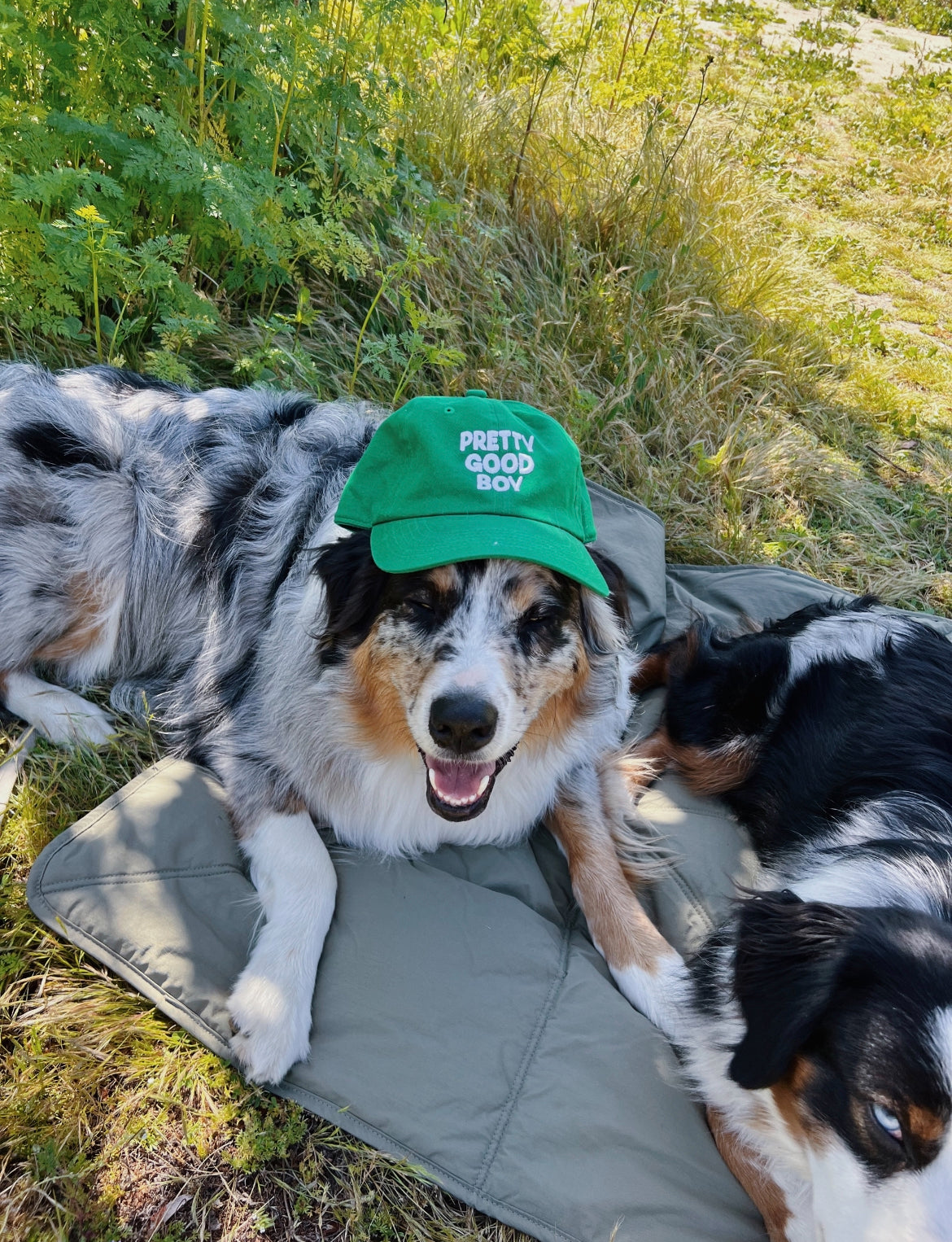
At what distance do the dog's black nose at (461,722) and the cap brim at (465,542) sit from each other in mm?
368

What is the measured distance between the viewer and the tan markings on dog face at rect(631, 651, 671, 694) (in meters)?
3.96

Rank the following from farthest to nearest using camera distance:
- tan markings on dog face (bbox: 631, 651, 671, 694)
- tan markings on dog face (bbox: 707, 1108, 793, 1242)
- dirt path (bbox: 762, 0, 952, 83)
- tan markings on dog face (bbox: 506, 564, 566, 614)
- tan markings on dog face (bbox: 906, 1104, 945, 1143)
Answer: dirt path (bbox: 762, 0, 952, 83) < tan markings on dog face (bbox: 631, 651, 671, 694) < tan markings on dog face (bbox: 506, 564, 566, 614) < tan markings on dog face (bbox: 707, 1108, 793, 1242) < tan markings on dog face (bbox: 906, 1104, 945, 1143)

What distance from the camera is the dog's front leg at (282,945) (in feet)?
7.91

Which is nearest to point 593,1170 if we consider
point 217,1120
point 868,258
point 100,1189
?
point 217,1120

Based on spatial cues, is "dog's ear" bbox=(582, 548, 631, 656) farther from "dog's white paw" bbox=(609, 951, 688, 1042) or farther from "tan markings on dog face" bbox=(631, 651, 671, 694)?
"dog's white paw" bbox=(609, 951, 688, 1042)

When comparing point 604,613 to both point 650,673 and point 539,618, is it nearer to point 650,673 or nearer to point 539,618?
point 539,618

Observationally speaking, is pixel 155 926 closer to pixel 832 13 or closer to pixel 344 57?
pixel 344 57

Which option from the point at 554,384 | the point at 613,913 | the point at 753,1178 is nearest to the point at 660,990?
the point at 613,913

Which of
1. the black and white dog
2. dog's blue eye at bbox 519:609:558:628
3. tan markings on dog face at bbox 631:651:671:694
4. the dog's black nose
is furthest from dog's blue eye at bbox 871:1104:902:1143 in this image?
tan markings on dog face at bbox 631:651:671:694

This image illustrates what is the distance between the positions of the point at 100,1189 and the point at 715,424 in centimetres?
471

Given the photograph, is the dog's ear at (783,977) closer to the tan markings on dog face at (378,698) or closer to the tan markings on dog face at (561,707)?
the tan markings on dog face at (561,707)

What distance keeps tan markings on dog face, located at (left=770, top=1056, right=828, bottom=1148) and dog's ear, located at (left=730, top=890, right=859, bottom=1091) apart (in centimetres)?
4

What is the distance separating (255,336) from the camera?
486 centimetres

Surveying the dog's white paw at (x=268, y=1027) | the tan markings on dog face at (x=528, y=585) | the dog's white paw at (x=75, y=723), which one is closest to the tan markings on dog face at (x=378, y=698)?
the tan markings on dog face at (x=528, y=585)
